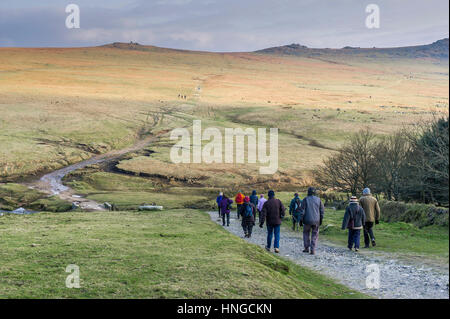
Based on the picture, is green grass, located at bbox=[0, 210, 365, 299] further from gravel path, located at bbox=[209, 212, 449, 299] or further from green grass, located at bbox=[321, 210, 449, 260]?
green grass, located at bbox=[321, 210, 449, 260]

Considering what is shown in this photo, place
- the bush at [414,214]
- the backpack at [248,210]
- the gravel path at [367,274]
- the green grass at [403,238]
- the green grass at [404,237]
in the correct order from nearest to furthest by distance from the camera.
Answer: the gravel path at [367,274] < the green grass at [403,238] < the green grass at [404,237] < the bush at [414,214] < the backpack at [248,210]

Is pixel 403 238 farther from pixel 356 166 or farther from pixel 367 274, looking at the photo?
pixel 356 166

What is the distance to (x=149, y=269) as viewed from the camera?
14969mm

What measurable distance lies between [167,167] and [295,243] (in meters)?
51.0

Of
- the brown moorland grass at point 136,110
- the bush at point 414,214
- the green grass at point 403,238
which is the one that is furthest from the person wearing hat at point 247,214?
the brown moorland grass at point 136,110

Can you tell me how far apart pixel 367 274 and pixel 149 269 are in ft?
25.3

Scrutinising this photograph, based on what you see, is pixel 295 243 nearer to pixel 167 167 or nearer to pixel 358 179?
pixel 358 179

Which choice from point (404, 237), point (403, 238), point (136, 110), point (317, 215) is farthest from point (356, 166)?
point (136, 110)

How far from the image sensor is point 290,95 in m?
177

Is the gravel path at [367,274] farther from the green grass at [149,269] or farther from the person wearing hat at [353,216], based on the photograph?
the person wearing hat at [353,216]

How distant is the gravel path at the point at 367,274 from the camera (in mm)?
13473

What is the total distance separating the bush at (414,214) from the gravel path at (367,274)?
5.71 metres

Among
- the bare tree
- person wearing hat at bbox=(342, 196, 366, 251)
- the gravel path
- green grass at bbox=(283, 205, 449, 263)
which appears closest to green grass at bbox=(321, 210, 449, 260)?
green grass at bbox=(283, 205, 449, 263)
